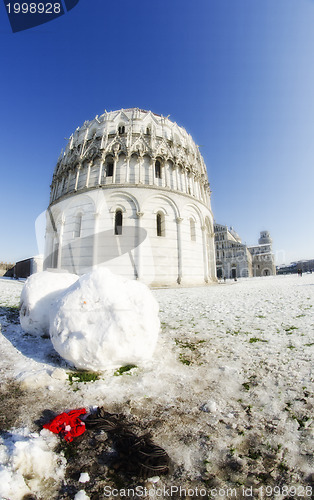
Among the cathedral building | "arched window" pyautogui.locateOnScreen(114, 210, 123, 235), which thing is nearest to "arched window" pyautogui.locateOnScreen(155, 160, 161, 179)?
"arched window" pyautogui.locateOnScreen(114, 210, 123, 235)

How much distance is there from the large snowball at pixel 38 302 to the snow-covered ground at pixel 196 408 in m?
0.33

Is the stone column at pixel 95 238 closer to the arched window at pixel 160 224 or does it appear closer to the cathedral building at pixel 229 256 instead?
the arched window at pixel 160 224

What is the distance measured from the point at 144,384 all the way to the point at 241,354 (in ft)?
7.02

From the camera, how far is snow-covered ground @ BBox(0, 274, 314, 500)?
1.93 metres

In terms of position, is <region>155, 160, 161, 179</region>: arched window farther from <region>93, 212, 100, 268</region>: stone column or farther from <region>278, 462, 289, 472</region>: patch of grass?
<region>278, 462, 289, 472</region>: patch of grass

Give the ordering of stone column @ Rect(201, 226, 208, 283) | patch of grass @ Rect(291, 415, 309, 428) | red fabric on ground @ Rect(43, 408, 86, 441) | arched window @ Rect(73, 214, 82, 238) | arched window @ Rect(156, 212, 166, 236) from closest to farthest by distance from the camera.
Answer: red fabric on ground @ Rect(43, 408, 86, 441), patch of grass @ Rect(291, 415, 309, 428), arched window @ Rect(73, 214, 82, 238), arched window @ Rect(156, 212, 166, 236), stone column @ Rect(201, 226, 208, 283)

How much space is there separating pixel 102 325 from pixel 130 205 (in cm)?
1662

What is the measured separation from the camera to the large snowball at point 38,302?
→ 5.30 metres

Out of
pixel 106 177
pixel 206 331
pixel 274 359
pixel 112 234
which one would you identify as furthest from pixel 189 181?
pixel 274 359

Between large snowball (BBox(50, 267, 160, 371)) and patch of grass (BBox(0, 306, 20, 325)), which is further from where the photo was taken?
patch of grass (BBox(0, 306, 20, 325))

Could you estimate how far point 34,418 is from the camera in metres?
2.72

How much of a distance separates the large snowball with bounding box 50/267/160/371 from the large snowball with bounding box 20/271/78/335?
1.38 metres

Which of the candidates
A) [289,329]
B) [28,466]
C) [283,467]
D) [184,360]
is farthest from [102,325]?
[289,329]

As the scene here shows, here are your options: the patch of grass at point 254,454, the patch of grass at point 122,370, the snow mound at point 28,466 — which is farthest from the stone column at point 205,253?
the snow mound at point 28,466
